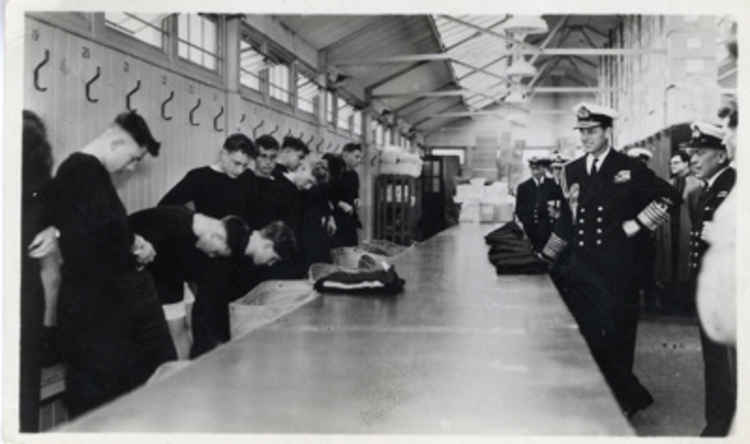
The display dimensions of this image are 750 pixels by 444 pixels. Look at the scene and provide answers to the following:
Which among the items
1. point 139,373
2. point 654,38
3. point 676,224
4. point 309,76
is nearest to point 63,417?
point 139,373

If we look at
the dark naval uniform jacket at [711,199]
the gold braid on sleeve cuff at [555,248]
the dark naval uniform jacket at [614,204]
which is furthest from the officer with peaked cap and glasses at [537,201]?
the dark naval uniform jacket at [711,199]

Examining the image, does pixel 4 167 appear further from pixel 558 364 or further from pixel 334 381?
pixel 558 364

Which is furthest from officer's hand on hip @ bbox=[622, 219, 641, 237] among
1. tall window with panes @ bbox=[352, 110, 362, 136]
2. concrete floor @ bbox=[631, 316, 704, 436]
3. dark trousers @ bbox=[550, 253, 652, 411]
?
tall window with panes @ bbox=[352, 110, 362, 136]

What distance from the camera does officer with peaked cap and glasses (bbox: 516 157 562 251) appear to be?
370 centimetres

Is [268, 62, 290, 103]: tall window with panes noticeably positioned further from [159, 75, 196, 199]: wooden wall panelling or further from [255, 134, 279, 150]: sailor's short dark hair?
[159, 75, 196, 199]: wooden wall panelling

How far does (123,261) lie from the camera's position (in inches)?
68.4

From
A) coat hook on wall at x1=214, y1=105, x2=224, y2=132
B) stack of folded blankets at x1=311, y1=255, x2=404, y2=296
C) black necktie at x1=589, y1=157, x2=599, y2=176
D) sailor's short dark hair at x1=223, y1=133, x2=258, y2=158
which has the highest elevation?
coat hook on wall at x1=214, y1=105, x2=224, y2=132

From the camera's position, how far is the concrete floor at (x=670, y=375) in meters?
2.18

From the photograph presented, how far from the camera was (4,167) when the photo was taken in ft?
4.75

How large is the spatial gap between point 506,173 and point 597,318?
20.6 feet

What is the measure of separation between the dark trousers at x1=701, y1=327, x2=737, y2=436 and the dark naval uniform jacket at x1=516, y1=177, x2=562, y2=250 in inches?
71.9

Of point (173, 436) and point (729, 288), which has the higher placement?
point (729, 288)

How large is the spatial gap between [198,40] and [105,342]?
51.6 inches

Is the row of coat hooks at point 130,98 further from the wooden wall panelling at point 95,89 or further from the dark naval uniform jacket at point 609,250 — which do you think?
the dark naval uniform jacket at point 609,250
